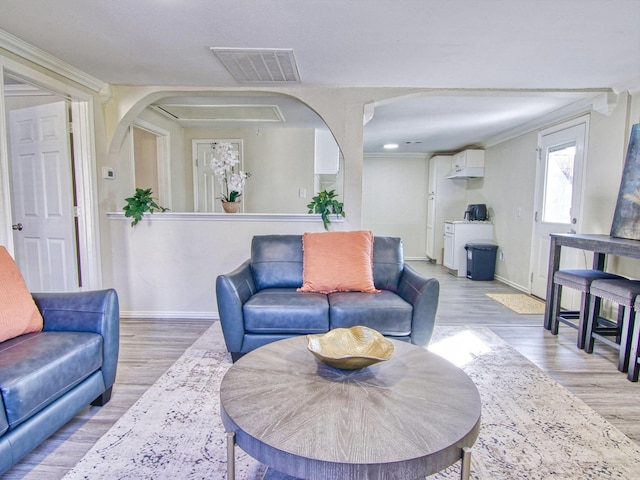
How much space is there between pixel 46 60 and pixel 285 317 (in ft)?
8.78

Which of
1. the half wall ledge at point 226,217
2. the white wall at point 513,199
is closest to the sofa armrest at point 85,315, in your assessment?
the half wall ledge at point 226,217

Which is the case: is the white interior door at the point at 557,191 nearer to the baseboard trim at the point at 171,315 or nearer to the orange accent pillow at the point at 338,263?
the orange accent pillow at the point at 338,263

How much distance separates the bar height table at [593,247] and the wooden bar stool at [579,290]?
72 mm

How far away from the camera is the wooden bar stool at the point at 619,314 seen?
2361mm

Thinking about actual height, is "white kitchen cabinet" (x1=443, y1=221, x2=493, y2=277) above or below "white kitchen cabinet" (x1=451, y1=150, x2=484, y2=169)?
below

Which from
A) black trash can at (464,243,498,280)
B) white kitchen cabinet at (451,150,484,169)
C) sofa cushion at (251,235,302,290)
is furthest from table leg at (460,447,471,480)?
white kitchen cabinet at (451,150,484,169)

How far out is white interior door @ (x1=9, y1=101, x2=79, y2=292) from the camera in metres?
3.12

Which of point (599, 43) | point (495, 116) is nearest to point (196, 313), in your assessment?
point (599, 43)

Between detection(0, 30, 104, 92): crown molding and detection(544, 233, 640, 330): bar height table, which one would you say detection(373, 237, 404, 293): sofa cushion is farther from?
detection(0, 30, 104, 92): crown molding

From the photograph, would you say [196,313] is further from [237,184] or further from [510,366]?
[510,366]

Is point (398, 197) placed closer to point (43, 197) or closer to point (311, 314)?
point (311, 314)

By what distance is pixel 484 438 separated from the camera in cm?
167

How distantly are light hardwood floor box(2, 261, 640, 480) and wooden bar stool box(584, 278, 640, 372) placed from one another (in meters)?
0.12

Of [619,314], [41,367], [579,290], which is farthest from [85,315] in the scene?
[619,314]
